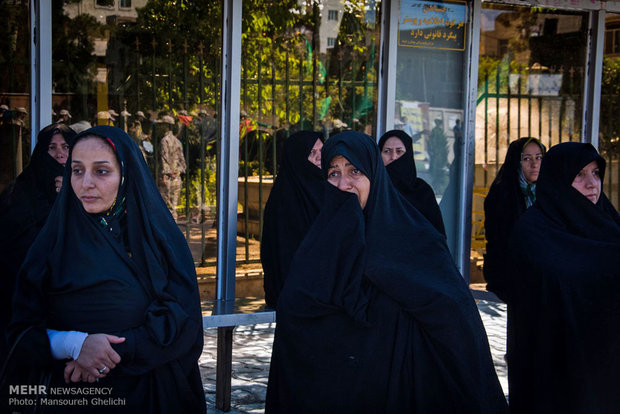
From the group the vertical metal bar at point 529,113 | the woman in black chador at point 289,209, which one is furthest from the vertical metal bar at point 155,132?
the vertical metal bar at point 529,113

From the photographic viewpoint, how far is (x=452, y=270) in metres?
2.73

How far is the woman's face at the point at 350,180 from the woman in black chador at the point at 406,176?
2034 mm

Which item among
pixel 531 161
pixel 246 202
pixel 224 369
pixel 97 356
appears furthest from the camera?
pixel 246 202

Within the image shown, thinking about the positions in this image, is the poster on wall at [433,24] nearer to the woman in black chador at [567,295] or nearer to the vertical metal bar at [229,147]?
the vertical metal bar at [229,147]

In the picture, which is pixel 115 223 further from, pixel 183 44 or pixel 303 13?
pixel 303 13

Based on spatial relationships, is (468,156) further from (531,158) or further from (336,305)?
(336,305)

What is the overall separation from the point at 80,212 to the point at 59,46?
8.45 feet

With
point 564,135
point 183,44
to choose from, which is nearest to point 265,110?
point 183,44

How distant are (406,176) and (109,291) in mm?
2845

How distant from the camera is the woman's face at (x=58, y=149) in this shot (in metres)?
3.95

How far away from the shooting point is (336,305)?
268cm

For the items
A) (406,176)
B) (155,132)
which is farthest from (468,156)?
(155,132)

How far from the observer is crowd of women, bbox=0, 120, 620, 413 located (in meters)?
2.43

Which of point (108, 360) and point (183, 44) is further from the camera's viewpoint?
point (183, 44)
